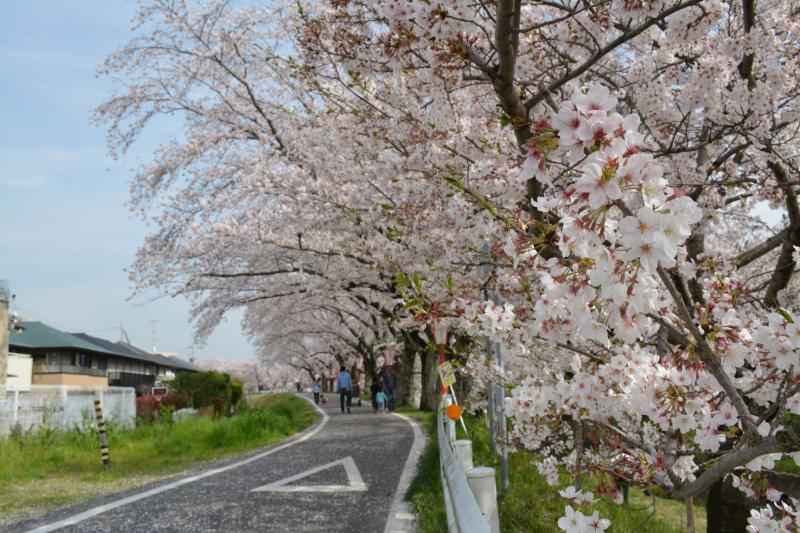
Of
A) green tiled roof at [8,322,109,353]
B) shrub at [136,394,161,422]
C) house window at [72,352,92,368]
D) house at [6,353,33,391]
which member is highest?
green tiled roof at [8,322,109,353]

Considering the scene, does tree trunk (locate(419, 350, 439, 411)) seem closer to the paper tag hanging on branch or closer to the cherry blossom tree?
the cherry blossom tree

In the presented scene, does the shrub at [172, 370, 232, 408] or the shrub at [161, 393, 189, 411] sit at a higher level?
the shrub at [172, 370, 232, 408]

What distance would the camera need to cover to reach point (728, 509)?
548 cm

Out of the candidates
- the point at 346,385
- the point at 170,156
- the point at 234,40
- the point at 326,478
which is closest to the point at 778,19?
→ the point at 326,478

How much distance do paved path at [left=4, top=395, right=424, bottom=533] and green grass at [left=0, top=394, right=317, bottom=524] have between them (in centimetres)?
105

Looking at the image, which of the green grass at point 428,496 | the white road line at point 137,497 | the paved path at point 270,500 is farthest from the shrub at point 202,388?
the green grass at point 428,496

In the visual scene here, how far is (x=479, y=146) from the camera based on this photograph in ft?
22.2

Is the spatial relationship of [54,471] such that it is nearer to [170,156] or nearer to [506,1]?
[170,156]

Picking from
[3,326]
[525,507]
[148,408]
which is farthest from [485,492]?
[3,326]

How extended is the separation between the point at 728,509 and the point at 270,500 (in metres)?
4.93

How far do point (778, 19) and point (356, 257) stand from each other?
30.3 feet

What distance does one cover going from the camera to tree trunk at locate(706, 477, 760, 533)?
212 inches

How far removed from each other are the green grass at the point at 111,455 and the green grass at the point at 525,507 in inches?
178

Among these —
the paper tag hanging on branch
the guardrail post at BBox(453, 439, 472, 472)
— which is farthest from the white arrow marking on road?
the guardrail post at BBox(453, 439, 472, 472)
